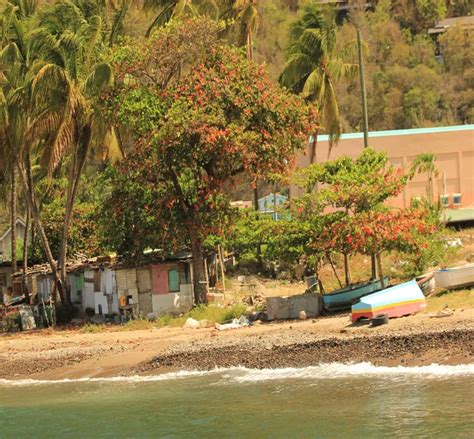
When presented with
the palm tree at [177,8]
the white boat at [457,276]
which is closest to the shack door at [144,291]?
the white boat at [457,276]

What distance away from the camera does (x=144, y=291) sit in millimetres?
32219

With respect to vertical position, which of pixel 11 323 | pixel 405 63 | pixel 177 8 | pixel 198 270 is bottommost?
pixel 11 323

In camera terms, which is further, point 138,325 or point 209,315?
point 138,325

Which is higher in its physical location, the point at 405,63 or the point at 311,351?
the point at 405,63

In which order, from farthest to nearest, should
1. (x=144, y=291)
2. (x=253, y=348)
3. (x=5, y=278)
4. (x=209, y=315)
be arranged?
(x=5, y=278)
(x=144, y=291)
(x=209, y=315)
(x=253, y=348)

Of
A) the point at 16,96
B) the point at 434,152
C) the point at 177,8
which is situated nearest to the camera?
the point at 16,96

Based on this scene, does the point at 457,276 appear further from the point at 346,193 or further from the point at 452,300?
the point at 346,193

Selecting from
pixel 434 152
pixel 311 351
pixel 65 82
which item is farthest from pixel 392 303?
pixel 434 152

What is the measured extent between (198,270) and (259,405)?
410 inches

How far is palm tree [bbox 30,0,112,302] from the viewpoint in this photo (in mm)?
31953

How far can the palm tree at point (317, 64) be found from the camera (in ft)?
134

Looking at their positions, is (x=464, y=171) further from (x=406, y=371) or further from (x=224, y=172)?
(x=406, y=371)

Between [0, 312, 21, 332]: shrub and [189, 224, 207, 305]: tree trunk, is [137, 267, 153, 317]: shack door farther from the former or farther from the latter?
[0, 312, 21, 332]: shrub

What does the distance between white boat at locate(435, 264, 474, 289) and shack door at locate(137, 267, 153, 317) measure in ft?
29.8
